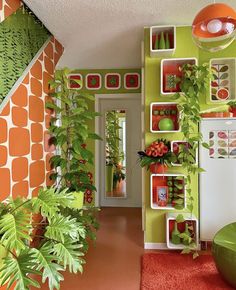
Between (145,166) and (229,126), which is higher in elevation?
(229,126)

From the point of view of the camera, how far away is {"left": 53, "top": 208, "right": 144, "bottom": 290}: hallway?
2223 mm

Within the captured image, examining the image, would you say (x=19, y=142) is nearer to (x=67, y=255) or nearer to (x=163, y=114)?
(x=67, y=255)

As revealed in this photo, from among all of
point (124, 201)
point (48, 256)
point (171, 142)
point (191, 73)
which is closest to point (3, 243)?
point (48, 256)

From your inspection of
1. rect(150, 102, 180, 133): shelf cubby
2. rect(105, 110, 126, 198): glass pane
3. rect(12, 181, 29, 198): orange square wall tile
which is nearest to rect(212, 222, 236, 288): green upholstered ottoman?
rect(150, 102, 180, 133): shelf cubby

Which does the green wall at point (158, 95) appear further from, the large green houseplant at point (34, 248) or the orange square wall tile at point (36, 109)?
the large green houseplant at point (34, 248)

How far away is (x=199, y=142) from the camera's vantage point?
2.77 m

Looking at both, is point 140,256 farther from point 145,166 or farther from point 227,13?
point 227,13

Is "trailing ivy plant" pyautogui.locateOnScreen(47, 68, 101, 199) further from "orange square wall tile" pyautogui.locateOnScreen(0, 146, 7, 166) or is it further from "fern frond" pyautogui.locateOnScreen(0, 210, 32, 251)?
"fern frond" pyautogui.locateOnScreen(0, 210, 32, 251)

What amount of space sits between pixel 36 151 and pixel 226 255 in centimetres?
198

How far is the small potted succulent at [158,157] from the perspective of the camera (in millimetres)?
2650

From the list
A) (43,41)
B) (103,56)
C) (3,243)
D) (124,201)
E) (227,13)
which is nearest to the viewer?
(3,243)

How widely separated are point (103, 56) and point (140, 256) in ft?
9.27

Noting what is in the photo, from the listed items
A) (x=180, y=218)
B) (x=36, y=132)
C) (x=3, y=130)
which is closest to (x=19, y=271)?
(x=3, y=130)

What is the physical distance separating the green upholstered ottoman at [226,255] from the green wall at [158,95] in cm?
63
